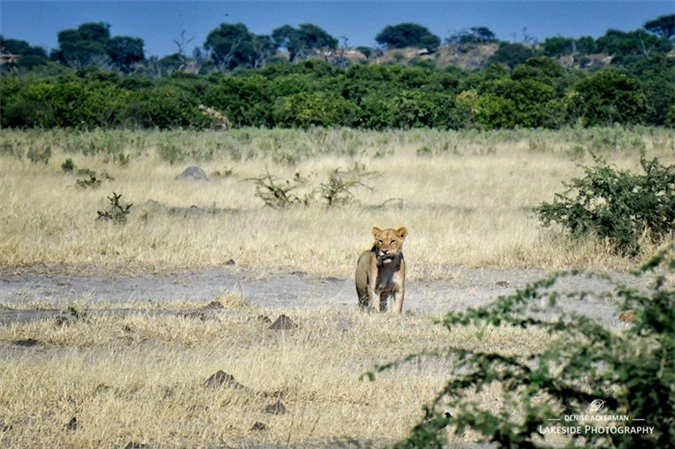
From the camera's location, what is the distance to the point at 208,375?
7.03 metres

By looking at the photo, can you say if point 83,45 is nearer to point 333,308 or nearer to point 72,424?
point 333,308

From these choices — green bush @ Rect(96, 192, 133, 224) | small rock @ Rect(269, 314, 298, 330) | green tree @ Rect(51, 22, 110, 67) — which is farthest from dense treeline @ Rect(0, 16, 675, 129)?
green tree @ Rect(51, 22, 110, 67)

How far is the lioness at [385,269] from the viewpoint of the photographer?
998 centimetres

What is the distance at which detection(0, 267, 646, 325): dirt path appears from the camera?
1127 cm

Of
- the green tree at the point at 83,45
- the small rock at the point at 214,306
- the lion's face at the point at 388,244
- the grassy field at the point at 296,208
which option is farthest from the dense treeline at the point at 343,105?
the green tree at the point at 83,45

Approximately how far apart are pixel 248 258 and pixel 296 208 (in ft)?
11.9

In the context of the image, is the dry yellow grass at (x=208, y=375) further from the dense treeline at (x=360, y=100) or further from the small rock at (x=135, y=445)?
the dense treeline at (x=360, y=100)

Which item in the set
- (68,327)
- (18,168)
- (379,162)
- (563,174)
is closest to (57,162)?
(18,168)

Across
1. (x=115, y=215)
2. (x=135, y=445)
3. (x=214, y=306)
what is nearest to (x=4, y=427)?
(x=135, y=445)

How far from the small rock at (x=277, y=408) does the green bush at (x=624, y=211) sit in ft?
28.0

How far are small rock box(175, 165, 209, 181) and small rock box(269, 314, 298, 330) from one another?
44.7 feet

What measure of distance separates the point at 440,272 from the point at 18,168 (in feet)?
41.6

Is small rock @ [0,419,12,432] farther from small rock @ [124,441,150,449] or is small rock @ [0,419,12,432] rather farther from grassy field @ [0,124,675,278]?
grassy field @ [0,124,675,278]

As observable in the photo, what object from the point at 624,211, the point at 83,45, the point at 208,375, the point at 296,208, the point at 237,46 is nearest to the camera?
the point at 208,375
